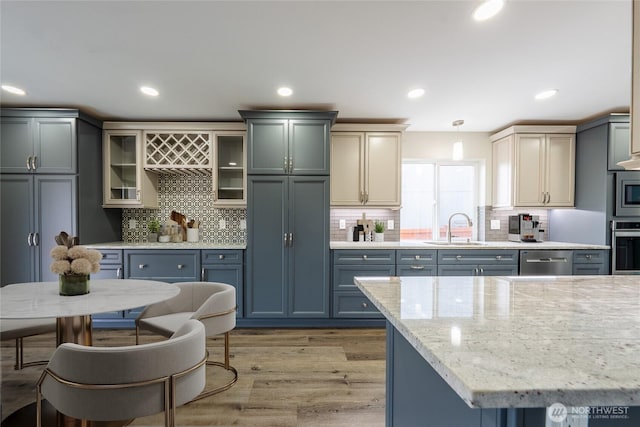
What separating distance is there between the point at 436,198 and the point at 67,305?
4056 millimetres

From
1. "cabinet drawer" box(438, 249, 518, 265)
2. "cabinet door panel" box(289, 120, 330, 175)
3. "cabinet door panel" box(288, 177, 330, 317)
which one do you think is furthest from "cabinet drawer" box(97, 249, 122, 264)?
"cabinet drawer" box(438, 249, 518, 265)

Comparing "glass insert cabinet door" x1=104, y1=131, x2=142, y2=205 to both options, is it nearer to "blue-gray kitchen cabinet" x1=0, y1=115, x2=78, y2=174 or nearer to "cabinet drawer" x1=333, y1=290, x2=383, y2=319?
"blue-gray kitchen cabinet" x1=0, y1=115, x2=78, y2=174

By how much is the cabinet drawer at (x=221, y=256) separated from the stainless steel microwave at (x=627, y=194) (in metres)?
4.27

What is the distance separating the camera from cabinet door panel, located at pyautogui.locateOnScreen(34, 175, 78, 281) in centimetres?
321

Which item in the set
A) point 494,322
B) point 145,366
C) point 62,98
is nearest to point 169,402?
point 145,366

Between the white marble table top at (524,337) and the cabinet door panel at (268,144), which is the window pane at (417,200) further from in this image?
the white marble table top at (524,337)

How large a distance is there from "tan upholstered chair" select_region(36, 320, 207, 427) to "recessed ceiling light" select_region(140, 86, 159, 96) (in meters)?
2.44

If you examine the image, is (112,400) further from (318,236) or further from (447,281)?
(318,236)

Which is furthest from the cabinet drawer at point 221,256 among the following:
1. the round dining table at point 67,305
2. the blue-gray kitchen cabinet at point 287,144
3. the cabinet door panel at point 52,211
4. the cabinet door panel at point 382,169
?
the cabinet door panel at point 382,169

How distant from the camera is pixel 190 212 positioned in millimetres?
3957

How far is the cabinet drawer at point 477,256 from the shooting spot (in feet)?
11.1

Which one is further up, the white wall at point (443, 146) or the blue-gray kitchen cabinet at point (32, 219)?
the white wall at point (443, 146)

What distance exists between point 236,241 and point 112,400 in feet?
9.32

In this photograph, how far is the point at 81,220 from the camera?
327 cm
